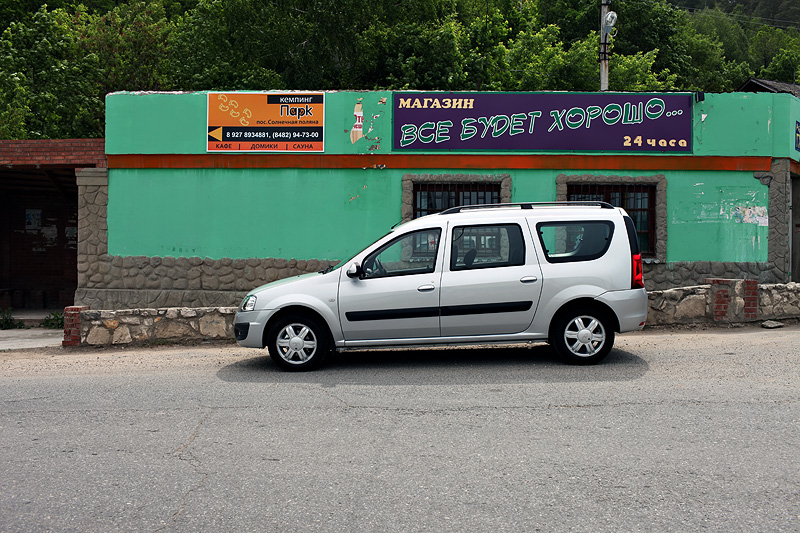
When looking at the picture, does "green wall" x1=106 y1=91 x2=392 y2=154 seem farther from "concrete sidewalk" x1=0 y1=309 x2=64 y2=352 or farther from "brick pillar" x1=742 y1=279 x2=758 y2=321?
"brick pillar" x1=742 y1=279 x2=758 y2=321

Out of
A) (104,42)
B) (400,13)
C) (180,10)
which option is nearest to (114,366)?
(400,13)

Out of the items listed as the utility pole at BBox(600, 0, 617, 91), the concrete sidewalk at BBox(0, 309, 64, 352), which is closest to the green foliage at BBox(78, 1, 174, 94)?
the concrete sidewalk at BBox(0, 309, 64, 352)

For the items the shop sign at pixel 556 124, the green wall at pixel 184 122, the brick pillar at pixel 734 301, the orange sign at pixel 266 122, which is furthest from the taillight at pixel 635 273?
the orange sign at pixel 266 122

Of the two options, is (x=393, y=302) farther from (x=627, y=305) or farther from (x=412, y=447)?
(x=412, y=447)

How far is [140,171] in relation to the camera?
14.6 metres

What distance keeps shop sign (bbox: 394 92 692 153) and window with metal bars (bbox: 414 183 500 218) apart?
2.58ft

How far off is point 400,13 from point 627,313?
24.3 meters

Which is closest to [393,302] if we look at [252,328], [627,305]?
[252,328]

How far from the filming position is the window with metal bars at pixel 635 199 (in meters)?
14.5

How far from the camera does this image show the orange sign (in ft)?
47.3

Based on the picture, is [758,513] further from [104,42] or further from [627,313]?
[104,42]

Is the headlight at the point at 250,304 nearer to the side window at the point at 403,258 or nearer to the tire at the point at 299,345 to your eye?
the tire at the point at 299,345

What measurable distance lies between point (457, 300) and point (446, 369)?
81 cm

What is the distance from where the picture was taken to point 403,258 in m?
8.02
